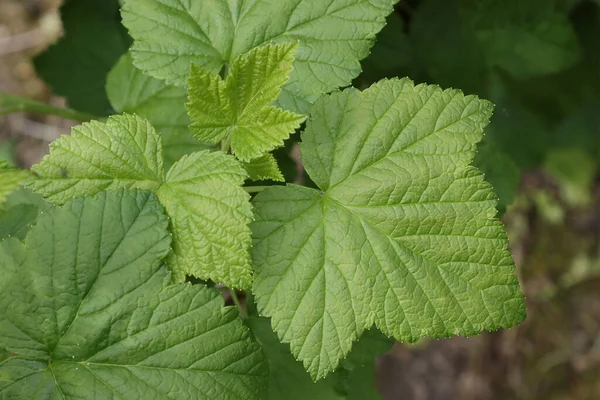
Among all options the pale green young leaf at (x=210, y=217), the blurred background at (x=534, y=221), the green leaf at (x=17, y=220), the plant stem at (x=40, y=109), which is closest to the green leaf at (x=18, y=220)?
the green leaf at (x=17, y=220)

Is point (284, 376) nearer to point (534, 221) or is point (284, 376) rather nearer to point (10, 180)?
point (10, 180)

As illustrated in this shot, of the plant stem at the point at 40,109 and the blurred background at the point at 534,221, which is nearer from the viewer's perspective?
the plant stem at the point at 40,109

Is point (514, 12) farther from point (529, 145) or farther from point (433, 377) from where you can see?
point (433, 377)

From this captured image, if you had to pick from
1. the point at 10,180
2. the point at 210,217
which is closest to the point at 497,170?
the point at 210,217

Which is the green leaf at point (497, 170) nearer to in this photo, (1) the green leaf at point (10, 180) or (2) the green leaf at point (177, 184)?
(2) the green leaf at point (177, 184)

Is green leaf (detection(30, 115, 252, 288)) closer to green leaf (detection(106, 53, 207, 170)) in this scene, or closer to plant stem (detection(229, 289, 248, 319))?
plant stem (detection(229, 289, 248, 319))

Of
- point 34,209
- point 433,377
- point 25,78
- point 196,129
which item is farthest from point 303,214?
point 25,78
